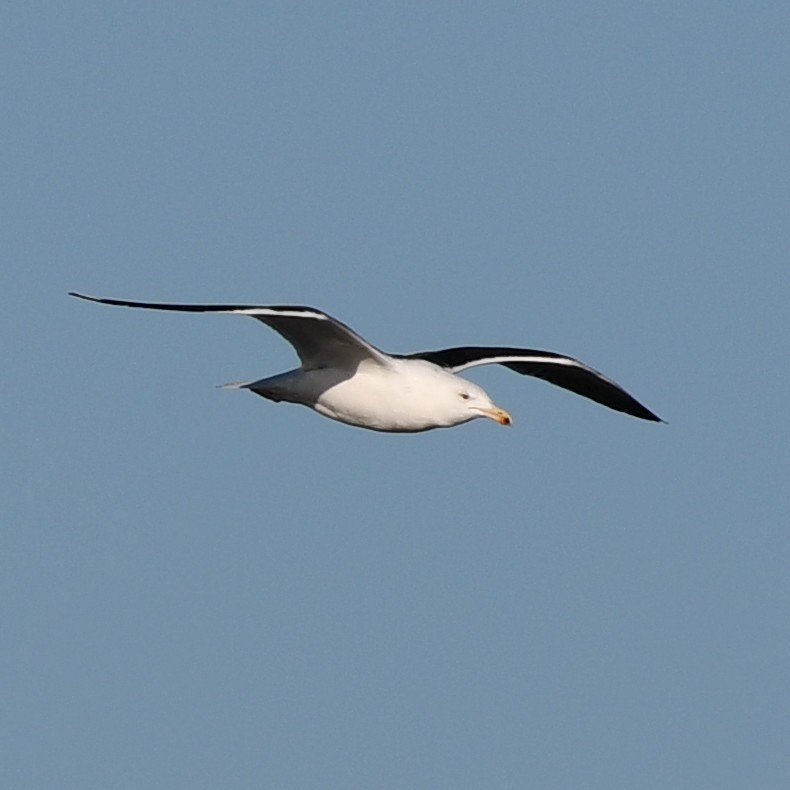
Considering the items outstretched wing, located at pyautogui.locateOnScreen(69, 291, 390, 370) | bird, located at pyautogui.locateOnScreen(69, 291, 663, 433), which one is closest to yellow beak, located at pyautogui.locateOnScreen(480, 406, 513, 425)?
bird, located at pyautogui.locateOnScreen(69, 291, 663, 433)

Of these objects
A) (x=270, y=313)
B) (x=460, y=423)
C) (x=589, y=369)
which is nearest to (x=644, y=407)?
(x=589, y=369)

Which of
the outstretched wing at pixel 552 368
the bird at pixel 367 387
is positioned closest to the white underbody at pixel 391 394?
the bird at pixel 367 387

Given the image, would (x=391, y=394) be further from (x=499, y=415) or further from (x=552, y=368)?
(x=552, y=368)

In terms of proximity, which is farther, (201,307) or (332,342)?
(332,342)

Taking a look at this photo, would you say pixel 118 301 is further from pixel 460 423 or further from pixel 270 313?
pixel 460 423

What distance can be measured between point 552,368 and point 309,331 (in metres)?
6.09

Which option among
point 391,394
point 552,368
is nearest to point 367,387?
point 391,394

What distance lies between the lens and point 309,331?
67.3ft

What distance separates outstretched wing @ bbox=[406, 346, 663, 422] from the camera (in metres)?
23.1

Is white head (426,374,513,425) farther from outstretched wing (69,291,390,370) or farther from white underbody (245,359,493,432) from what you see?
outstretched wing (69,291,390,370)

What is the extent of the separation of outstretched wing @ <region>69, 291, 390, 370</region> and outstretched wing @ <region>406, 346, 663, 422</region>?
1595 mm

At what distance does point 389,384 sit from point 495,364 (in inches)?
129

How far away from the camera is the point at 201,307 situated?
61.9 feet

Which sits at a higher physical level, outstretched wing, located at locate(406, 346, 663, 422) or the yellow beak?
outstretched wing, located at locate(406, 346, 663, 422)
